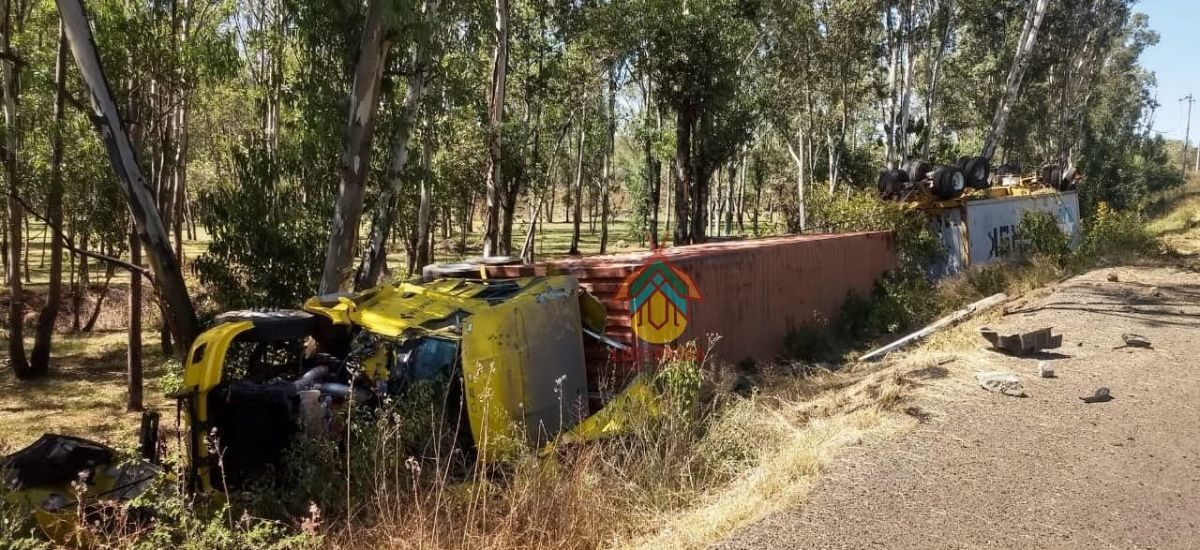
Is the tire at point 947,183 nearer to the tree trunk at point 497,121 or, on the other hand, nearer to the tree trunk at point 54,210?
the tree trunk at point 497,121

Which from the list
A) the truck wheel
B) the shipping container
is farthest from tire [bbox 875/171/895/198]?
the truck wheel

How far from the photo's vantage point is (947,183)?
50.2ft

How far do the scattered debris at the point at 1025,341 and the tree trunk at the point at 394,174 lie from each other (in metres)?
7.68

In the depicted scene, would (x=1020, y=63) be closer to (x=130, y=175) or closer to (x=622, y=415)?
(x=622, y=415)

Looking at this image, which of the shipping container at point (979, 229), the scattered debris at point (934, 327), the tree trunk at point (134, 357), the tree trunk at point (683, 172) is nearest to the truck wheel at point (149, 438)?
the tree trunk at point (134, 357)

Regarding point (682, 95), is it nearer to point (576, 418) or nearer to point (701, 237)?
point (701, 237)

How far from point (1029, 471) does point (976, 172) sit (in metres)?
13.2

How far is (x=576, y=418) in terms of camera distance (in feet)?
21.1

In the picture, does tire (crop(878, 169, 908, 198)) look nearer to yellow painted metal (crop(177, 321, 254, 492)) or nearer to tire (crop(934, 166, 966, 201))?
tire (crop(934, 166, 966, 201))

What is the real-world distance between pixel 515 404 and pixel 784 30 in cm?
2420

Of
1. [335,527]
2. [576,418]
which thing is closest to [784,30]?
[576,418]

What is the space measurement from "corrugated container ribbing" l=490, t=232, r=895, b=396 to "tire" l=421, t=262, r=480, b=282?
0.24m

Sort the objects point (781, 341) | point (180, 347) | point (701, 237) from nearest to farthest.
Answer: point (180, 347) < point (781, 341) < point (701, 237)

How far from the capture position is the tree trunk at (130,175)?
684cm
